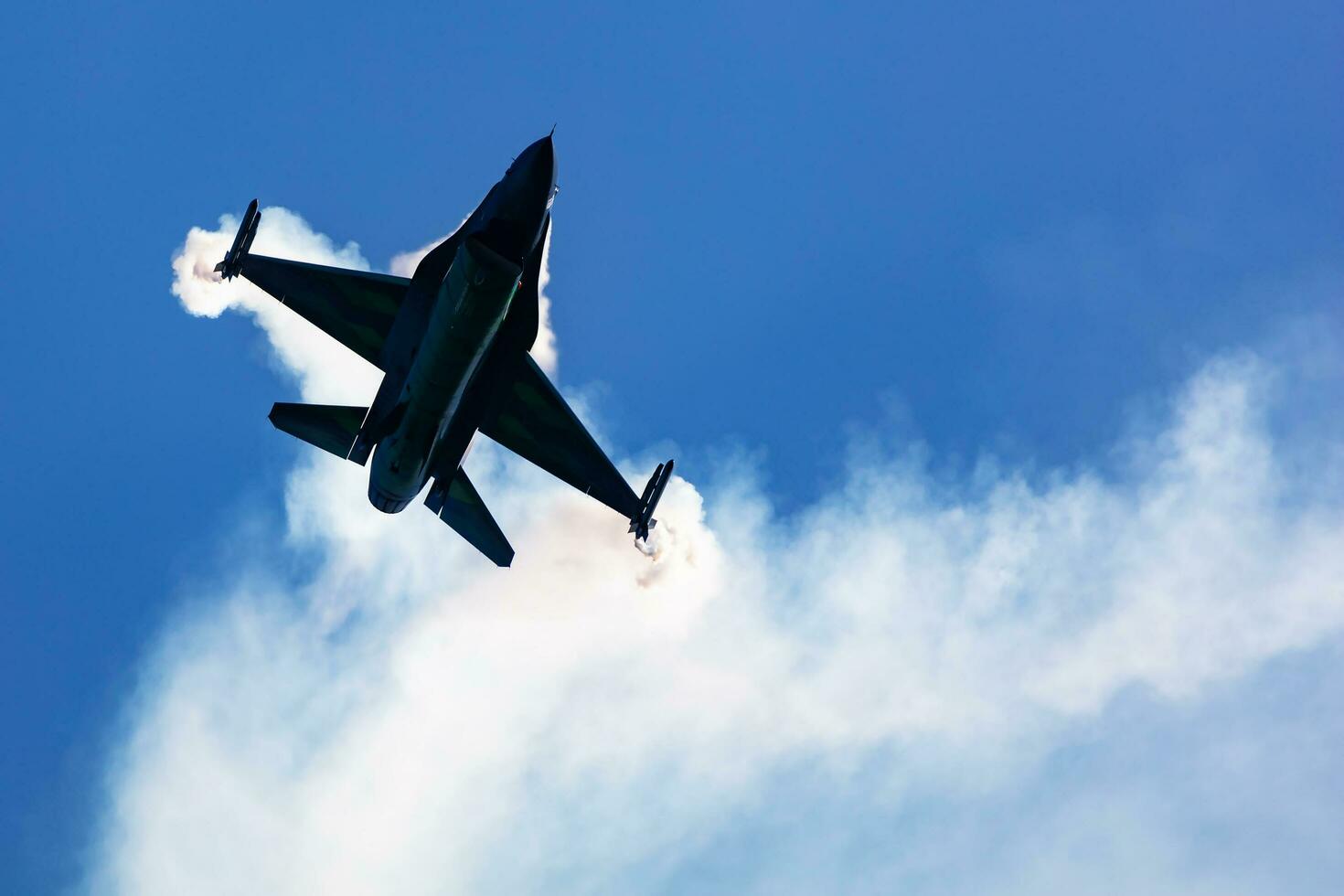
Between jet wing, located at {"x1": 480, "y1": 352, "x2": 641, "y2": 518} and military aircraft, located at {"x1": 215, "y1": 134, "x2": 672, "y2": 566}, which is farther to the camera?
jet wing, located at {"x1": 480, "y1": 352, "x2": 641, "y2": 518}

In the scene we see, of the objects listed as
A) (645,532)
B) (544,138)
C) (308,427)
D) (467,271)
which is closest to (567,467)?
→ (645,532)

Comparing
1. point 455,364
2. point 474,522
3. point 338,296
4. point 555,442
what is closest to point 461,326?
point 455,364

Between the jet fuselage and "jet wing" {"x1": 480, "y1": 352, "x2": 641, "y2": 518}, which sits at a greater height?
"jet wing" {"x1": 480, "y1": 352, "x2": 641, "y2": 518}

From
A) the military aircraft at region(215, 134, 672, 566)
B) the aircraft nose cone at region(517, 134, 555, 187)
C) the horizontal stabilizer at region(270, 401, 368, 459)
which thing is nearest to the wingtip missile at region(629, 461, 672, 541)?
the military aircraft at region(215, 134, 672, 566)

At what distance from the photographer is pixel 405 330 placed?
4388 centimetres

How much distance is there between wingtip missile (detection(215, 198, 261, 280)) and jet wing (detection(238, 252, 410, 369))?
1970 millimetres

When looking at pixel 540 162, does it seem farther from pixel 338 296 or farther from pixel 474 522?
pixel 474 522

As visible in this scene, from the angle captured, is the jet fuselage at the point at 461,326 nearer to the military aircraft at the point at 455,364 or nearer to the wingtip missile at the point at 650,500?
the military aircraft at the point at 455,364

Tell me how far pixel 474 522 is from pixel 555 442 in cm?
532

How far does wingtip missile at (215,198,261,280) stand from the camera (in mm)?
43594

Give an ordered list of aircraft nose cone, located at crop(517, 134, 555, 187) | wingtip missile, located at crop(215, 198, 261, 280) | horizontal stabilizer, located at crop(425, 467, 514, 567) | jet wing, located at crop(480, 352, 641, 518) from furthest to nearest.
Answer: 1. horizontal stabilizer, located at crop(425, 467, 514, 567)
2. jet wing, located at crop(480, 352, 641, 518)
3. wingtip missile, located at crop(215, 198, 261, 280)
4. aircraft nose cone, located at crop(517, 134, 555, 187)

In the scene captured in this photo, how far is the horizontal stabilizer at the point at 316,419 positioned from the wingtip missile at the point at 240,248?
19.8 ft

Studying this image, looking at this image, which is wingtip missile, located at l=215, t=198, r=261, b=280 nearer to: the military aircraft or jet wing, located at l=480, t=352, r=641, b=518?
the military aircraft

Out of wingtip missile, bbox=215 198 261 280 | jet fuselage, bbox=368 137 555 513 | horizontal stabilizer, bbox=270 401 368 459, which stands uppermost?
wingtip missile, bbox=215 198 261 280
